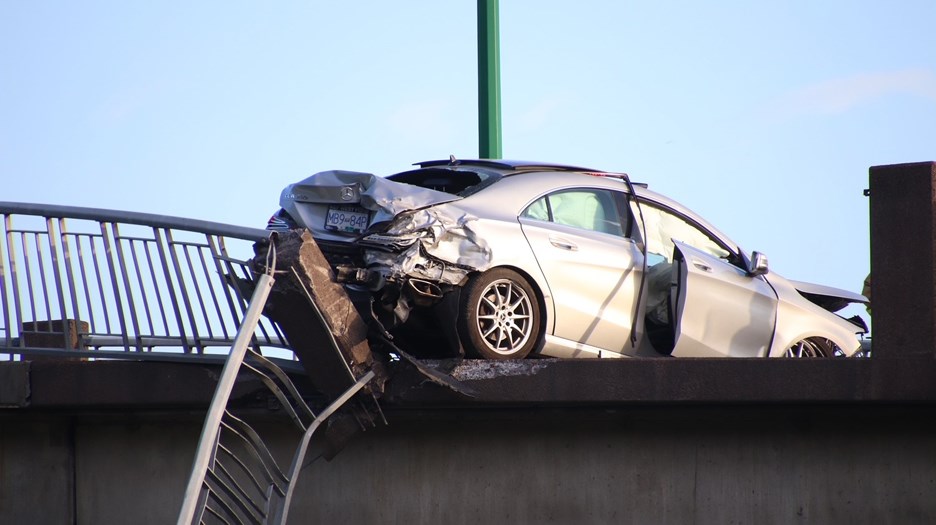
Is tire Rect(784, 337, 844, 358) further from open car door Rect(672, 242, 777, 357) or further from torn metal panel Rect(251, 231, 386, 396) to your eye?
torn metal panel Rect(251, 231, 386, 396)

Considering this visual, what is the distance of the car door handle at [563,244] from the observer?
8.93 m

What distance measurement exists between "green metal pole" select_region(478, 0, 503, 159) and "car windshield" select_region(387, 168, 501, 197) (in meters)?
2.73

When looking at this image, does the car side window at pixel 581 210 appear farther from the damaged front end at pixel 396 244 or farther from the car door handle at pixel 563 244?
the damaged front end at pixel 396 244

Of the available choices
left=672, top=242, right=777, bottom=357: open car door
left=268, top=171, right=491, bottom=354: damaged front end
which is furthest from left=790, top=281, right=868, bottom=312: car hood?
left=268, top=171, right=491, bottom=354: damaged front end

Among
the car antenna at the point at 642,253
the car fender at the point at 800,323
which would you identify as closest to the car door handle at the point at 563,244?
the car antenna at the point at 642,253

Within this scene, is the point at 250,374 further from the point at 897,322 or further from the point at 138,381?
the point at 897,322

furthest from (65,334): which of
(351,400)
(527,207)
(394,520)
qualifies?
(527,207)

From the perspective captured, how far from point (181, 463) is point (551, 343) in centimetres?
265

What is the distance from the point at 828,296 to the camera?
11.1 meters

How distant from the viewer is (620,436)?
8406 mm

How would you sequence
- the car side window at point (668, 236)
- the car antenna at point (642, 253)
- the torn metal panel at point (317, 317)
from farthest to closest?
the car side window at point (668, 236), the car antenna at point (642, 253), the torn metal panel at point (317, 317)

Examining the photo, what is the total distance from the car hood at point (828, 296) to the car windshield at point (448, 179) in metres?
3.21

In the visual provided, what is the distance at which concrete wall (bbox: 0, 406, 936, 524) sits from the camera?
8148 millimetres

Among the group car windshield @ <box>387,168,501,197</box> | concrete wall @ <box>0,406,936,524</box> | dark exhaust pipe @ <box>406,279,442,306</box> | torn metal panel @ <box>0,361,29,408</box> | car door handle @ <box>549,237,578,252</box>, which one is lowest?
concrete wall @ <box>0,406,936,524</box>
